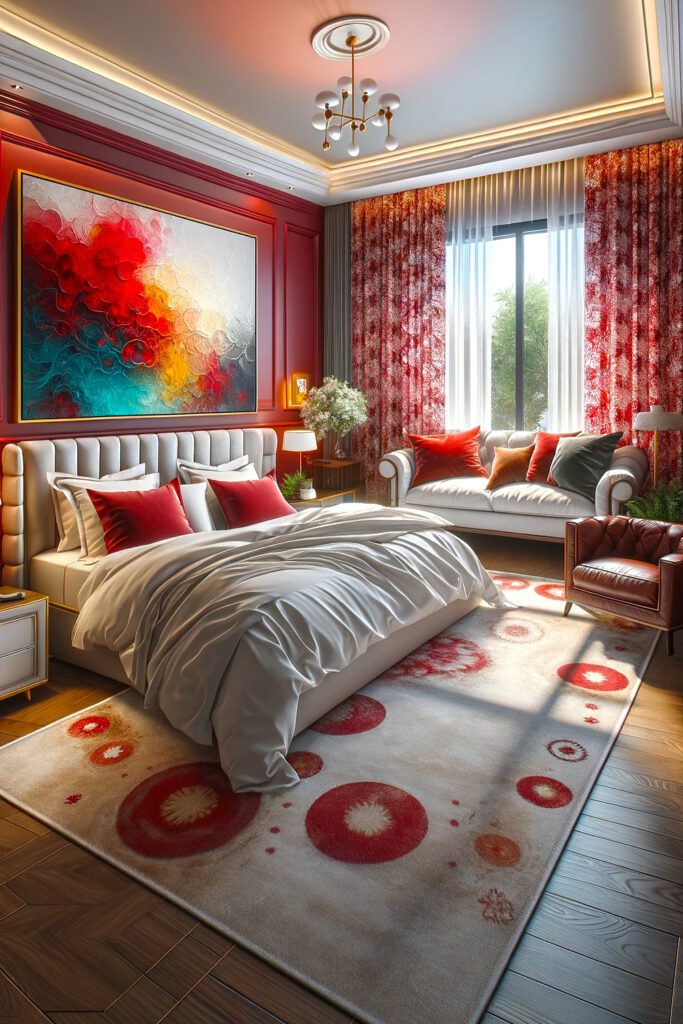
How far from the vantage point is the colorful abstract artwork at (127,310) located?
4301 mm

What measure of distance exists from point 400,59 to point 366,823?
168 inches

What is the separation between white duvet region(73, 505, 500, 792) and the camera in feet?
8.46

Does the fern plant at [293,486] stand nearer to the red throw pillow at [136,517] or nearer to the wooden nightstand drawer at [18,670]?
the red throw pillow at [136,517]

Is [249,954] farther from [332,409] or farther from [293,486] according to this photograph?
[332,409]

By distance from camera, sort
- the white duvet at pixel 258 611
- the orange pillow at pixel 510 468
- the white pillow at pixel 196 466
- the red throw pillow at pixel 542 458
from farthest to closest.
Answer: the orange pillow at pixel 510 468
the red throw pillow at pixel 542 458
the white pillow at pixel 196 466
the white duvet at pixel 258 611

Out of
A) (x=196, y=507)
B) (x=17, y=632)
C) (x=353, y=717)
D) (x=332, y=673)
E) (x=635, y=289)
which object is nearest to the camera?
(x=332, y=673)

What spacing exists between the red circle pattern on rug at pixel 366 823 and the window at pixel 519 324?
455 cm

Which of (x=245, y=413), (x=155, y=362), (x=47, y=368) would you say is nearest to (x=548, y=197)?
(x=245, y=413)

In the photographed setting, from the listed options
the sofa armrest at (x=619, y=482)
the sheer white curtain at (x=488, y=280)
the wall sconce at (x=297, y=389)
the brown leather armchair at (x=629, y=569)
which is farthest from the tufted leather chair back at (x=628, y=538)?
the wall sconce at (x=297, y=389)

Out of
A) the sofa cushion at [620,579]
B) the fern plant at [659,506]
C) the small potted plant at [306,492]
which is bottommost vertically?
the sofa cushion at [620,579]

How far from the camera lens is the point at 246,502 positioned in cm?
464

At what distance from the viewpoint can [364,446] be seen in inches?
281

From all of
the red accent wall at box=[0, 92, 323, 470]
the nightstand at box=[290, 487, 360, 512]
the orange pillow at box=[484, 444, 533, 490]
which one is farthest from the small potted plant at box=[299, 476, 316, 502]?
the orange pillow at box=[484, 444, 533, 490]

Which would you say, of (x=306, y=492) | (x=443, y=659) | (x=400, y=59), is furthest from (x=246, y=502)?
(x=400, y=59)
